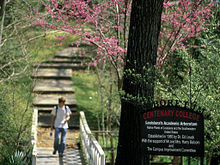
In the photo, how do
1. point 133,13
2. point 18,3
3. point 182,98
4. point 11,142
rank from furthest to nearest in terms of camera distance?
point 18,3
point 11,142
point 133,13
point 182,98

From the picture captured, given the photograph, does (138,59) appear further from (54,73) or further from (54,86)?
(54,73)

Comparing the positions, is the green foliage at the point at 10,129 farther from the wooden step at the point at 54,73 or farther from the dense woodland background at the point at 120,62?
the wooden step at the point at 54,73

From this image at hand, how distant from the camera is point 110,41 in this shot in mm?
8055

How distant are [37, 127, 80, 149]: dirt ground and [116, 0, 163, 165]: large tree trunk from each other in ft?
20.4

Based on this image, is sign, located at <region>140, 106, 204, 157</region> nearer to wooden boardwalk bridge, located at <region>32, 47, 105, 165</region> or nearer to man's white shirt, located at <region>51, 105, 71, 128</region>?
wooden boardwalk bridge, located at <region>32, 47, 105, 165</region>

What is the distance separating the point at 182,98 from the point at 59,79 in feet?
47.6

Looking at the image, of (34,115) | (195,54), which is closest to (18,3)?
(34,115)

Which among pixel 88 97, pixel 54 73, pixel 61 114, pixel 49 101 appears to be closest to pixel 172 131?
pixel 61 114

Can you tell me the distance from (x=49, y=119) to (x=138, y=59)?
964cm

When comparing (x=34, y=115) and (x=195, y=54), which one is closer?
(x=34, y=115)

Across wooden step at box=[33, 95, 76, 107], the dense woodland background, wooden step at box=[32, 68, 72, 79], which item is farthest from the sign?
wooden step at box=[32, 68, 72, 79]

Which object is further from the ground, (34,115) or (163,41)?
(163,41)

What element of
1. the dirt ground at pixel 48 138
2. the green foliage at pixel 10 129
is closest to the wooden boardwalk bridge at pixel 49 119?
the dirt ground at pixel 48 138

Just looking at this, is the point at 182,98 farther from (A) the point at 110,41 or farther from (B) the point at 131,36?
(A) the point at 110,41
